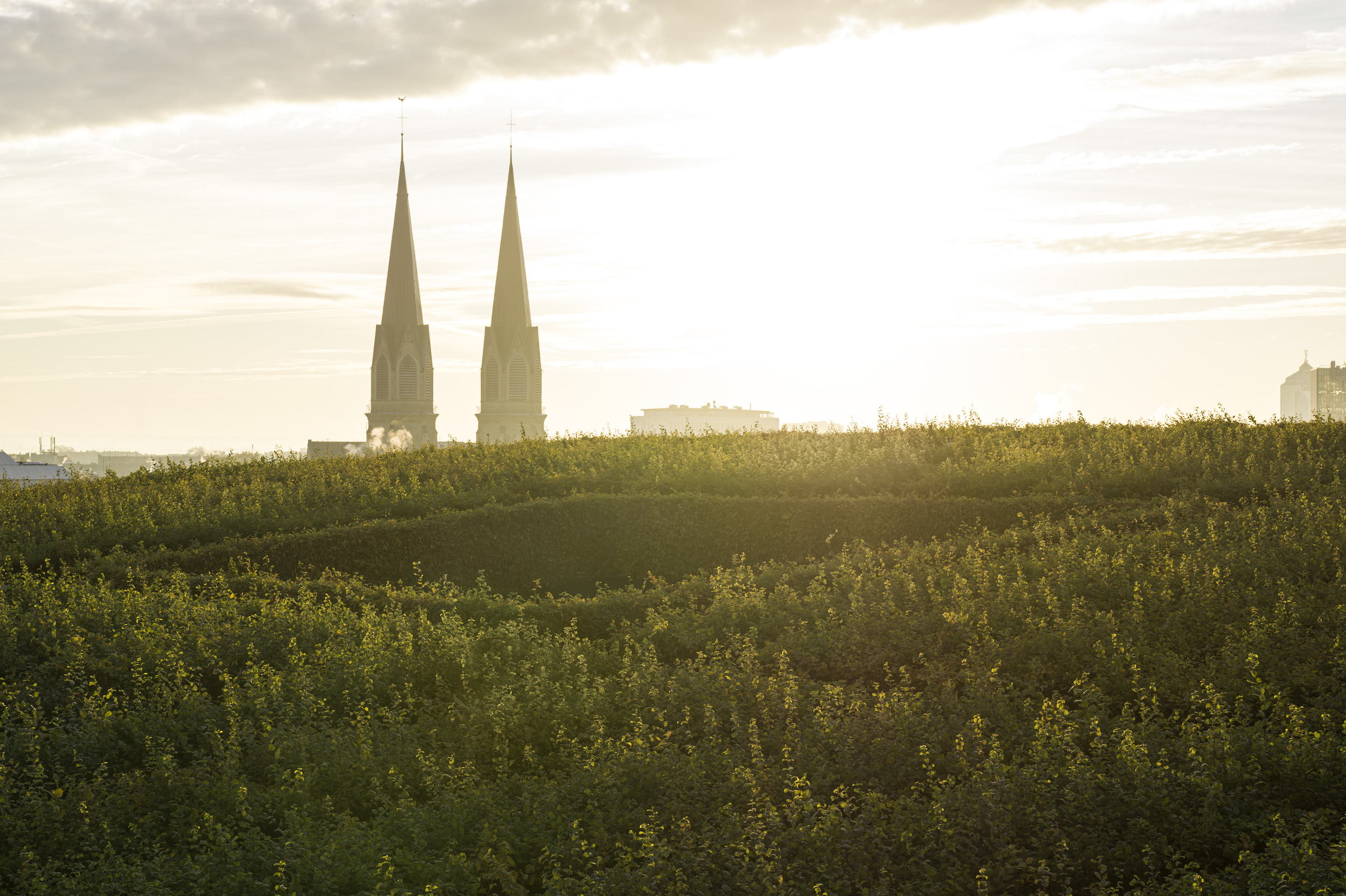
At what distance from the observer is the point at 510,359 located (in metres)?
67.3

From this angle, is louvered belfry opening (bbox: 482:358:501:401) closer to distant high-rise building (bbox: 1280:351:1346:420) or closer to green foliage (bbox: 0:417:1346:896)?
distant high-rise building (bbox: 1280:351:1346:420)

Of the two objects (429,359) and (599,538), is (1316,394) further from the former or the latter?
(599,538)

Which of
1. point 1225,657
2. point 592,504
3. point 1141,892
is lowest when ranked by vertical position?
point 1141,892

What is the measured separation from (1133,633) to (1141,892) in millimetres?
3729

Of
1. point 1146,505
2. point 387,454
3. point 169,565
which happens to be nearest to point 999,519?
point 1146,505

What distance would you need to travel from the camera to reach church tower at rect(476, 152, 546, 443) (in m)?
67.1

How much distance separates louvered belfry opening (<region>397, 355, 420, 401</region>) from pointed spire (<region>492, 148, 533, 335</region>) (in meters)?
6.11

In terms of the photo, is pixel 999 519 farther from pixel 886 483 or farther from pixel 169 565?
pixel 169 565

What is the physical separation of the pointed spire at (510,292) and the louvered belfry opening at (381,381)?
7766mm

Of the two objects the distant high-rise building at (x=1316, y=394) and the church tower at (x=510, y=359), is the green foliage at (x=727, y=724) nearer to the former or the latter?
the distant high-rise building at (x=1316, y=394)

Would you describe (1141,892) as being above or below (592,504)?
below

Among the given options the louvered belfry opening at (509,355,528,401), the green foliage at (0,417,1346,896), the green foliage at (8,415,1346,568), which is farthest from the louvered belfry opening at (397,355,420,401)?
the green foliage at (0,417,1346,896)

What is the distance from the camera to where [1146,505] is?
1384cm

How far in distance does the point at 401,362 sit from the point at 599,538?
56106 mm
